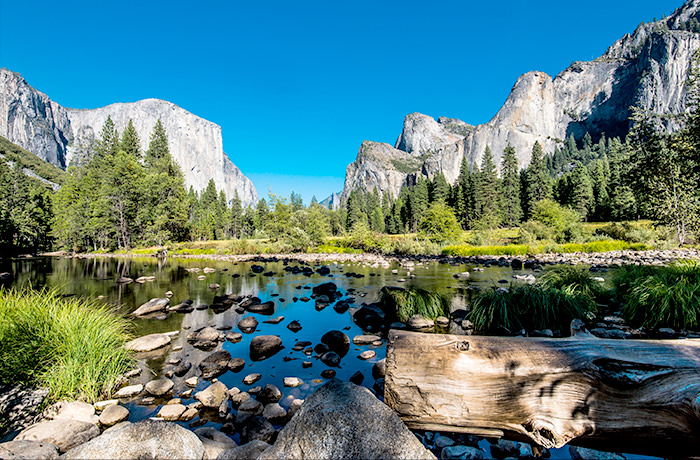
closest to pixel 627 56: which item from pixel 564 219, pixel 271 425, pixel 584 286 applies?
pixel 564 219

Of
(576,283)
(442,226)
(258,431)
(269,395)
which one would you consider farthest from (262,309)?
(442,226)

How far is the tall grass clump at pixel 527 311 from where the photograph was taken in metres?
8.08

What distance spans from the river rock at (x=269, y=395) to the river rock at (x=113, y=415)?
178 centimetres

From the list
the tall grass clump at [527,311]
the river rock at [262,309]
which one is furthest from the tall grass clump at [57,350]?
the tall grass clump at [527,311]

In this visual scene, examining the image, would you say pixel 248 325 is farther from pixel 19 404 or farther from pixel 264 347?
pixel 19 404

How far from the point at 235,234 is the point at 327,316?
277 ft

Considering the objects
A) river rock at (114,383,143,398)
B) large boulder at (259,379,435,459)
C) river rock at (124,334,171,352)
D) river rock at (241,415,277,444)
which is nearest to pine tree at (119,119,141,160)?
river rock at (124,334,171,352)

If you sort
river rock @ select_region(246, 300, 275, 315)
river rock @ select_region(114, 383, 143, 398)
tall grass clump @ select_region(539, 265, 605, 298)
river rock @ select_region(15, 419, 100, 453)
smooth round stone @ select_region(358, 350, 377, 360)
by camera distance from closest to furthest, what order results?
river rock @ select_region(15, 419, 100, 453) → river rock @ select_region(114, 383, 143, 398) → smooth round stone @ select_region(358, 350, 377, 360) → tall grass clump @ select_region(539, 265, 605, 298) → river rock @ select_region(246, 300, 275, 315)

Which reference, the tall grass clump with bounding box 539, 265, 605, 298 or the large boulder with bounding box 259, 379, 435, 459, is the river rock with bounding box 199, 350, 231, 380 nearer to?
the large boulder with bounding box 259, 379, 435, 459

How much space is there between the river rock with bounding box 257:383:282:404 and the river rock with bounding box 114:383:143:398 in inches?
78.9

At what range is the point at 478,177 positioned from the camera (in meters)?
73.6

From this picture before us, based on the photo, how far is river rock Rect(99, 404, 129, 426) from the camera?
4.30 metres

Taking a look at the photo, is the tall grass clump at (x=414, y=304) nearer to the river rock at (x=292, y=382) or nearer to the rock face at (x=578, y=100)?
the river rock at (x=292, y=382)

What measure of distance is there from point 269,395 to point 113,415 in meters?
2.05
